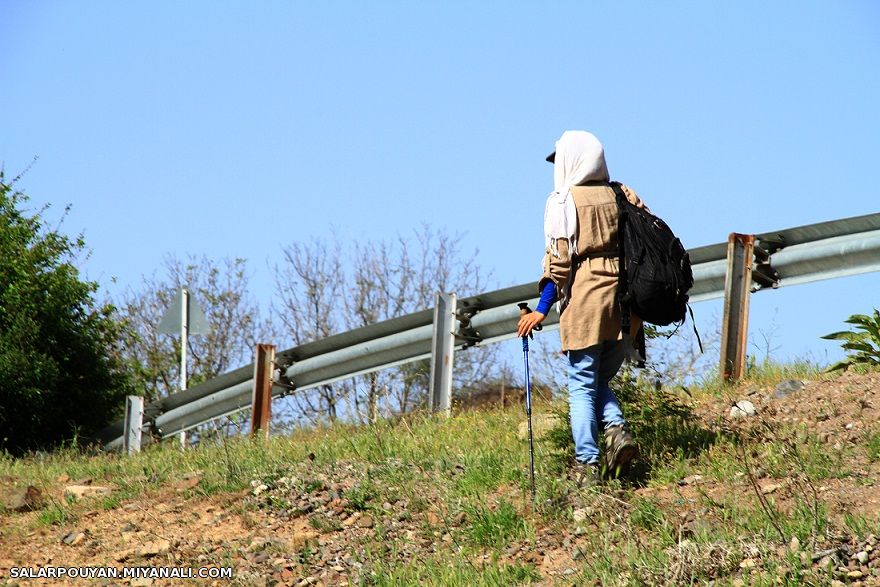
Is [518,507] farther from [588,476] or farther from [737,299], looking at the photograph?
[737,299]

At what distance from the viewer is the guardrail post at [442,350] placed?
9.85m

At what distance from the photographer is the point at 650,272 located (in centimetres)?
660

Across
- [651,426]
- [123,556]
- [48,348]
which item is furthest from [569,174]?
[48,348]

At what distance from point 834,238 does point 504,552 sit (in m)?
4.02

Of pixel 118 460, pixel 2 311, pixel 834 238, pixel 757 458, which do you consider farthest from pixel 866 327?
pixel 2 311

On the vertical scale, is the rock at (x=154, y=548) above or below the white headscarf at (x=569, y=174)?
below

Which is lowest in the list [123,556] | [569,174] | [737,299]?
[123,556]

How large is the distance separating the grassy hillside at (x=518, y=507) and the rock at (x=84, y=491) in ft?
0.23

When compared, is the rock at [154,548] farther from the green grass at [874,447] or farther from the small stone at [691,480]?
the green grass at [874,447]

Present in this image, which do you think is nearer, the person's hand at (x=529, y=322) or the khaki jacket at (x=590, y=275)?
the khaki jacket at (x=590, y=275)

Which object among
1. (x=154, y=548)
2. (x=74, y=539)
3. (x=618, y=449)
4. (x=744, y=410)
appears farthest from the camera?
(x=744, y=410)

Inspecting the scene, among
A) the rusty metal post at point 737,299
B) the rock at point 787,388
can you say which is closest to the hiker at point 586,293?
the rock at point 787,388

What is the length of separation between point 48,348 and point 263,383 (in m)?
5.16

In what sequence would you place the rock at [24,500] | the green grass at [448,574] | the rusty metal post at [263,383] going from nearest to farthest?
the green grass at [448,574]
the rock at [24,500]
the rusty metal post at [263,383]
